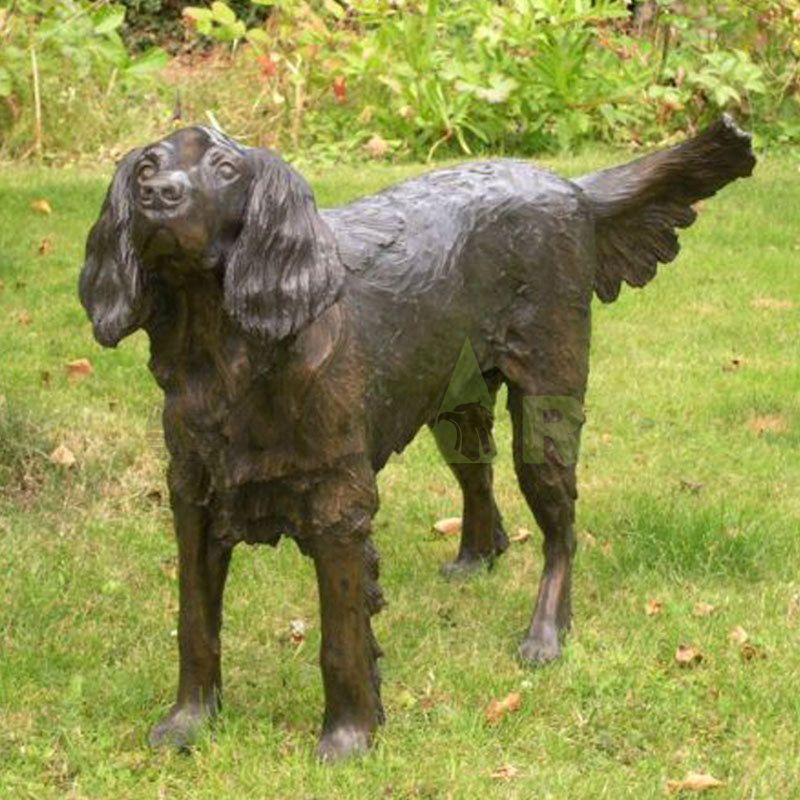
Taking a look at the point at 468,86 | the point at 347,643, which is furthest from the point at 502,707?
the point at 468,86

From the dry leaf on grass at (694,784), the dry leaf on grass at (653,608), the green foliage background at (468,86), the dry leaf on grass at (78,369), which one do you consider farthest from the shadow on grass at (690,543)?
the green foliage background at (468,86)

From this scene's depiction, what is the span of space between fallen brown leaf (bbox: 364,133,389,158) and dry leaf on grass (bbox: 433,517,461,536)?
22.1 ft

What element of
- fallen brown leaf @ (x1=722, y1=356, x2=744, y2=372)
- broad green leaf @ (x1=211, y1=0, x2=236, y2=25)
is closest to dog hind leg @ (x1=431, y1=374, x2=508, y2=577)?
fallen brown leaf @ (x1=722, y1=356, x2=744, y2=372)

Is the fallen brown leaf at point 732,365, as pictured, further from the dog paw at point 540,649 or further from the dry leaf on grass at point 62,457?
the dry leaf on grass at point 62,457

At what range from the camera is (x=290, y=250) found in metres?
3.35

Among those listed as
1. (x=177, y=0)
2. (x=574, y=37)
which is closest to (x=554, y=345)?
(x=574, y=37)

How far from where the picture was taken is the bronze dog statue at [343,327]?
11.0 ft

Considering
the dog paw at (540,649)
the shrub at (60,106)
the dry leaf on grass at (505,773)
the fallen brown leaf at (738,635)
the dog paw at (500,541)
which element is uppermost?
the dry leaf on grass at (505,773)

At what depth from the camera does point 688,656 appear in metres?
4.64

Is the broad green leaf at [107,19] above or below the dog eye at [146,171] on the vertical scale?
below

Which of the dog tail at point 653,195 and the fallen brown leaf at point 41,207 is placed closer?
the dog tail at point 653,195

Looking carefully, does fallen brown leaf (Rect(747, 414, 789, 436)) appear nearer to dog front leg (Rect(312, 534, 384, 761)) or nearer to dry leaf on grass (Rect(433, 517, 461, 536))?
dry leaf on grass (Rect(433, 517, 461, 536))

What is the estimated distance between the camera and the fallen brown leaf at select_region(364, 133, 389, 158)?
1208cm

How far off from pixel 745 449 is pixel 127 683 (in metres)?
3.15
